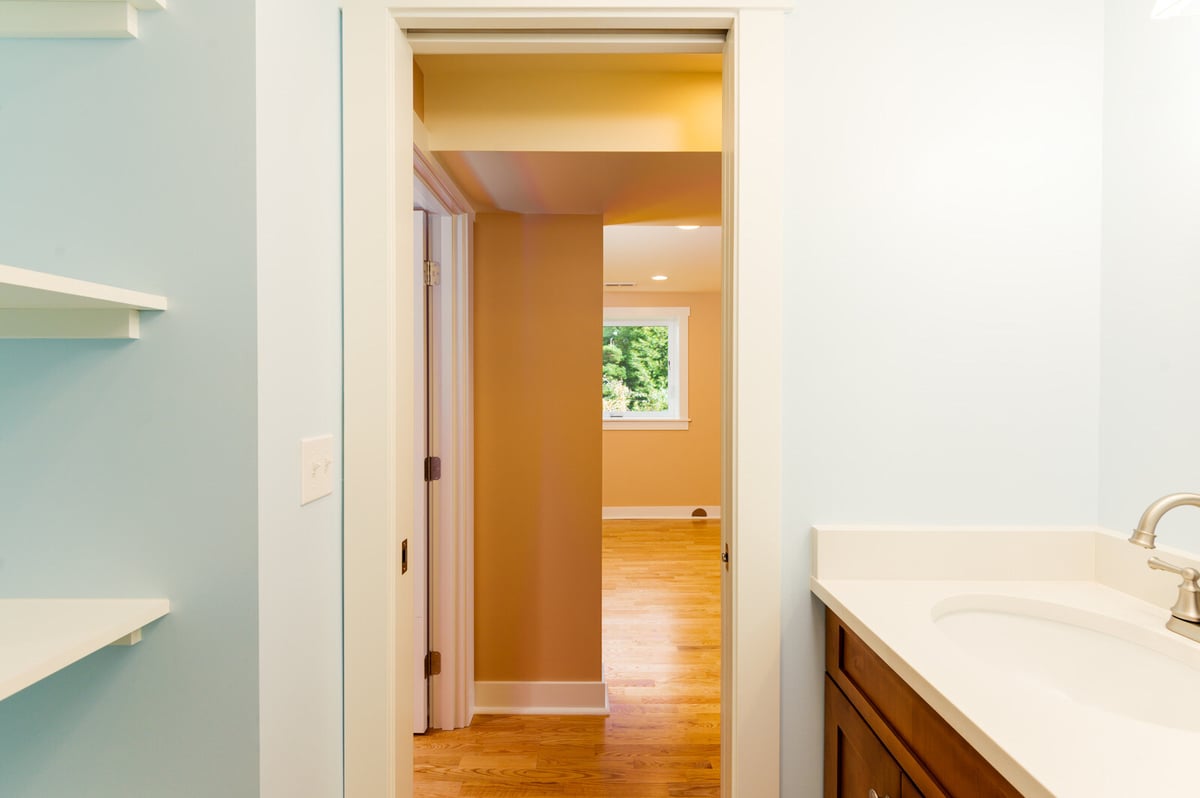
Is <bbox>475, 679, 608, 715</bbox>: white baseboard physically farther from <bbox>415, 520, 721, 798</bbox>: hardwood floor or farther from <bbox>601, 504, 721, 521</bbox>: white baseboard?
<bbox>601, 504, 721, 521</bbox>: white baseboard

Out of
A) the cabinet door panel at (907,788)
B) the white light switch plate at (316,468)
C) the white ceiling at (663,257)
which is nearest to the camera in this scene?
the cabinet door panel at (907,788)

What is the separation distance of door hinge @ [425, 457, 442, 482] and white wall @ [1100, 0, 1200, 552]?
6.48ft

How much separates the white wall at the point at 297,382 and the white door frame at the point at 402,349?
0.03 meters

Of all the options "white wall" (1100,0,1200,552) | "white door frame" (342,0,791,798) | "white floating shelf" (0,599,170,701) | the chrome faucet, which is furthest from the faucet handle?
"white floating shelf" (0,599,170,701)

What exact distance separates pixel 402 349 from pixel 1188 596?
1.44 metres

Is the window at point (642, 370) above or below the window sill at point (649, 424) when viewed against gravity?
above

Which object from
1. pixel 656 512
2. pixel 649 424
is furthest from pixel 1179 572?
pixel 656 512

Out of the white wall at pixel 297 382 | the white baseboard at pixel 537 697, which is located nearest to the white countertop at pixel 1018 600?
the white wall at pixel 297 382

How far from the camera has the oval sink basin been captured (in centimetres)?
87

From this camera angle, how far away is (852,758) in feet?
3.54

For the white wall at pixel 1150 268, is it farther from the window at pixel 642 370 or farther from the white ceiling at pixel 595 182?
the window at pixel 642 370

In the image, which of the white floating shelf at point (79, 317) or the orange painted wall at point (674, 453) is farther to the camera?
the orange painted wall at point (674, 453)

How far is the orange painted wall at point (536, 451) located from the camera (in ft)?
8.24

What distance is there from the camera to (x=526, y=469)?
8.27 ft
